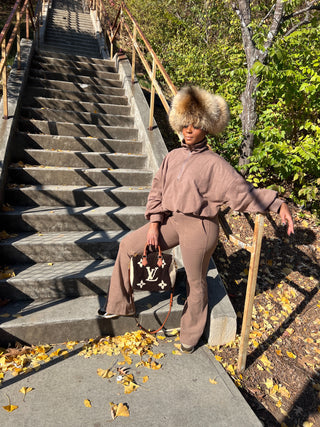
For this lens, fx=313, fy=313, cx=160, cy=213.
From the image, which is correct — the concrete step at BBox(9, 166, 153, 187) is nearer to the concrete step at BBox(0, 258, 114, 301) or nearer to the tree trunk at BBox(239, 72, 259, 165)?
the concrete step at BBox(0, 258, 114, 301)

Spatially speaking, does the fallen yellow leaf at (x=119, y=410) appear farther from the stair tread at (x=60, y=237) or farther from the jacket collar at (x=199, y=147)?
the jacket collar at (x=199, y=147)

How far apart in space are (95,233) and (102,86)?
3784mm

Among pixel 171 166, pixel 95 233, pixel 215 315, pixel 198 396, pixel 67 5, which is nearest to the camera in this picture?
pixel 198 396

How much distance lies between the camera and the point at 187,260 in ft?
8.12

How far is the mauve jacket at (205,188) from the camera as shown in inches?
85.4

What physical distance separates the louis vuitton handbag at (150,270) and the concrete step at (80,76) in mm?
4893

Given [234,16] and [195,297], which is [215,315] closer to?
[195,297]

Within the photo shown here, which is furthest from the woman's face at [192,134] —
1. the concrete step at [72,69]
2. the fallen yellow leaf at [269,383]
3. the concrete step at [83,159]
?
the concrete step at [72,69]

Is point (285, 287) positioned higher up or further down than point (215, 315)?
further down

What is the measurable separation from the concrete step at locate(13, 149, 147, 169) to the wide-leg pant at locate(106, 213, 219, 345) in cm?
214

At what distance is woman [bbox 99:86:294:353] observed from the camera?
87.6 inches

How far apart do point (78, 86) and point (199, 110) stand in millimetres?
4444

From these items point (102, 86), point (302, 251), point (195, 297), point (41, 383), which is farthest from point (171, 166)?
point (102, 86)

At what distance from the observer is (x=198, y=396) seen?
2.27 meters
